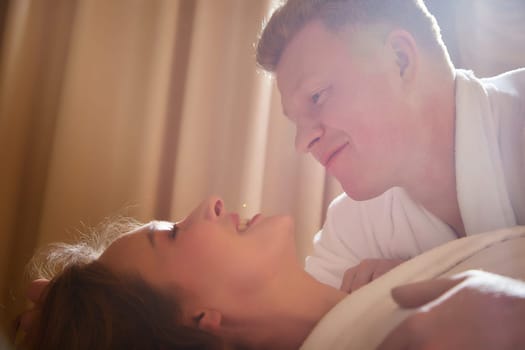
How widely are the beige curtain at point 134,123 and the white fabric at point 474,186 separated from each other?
0.34m

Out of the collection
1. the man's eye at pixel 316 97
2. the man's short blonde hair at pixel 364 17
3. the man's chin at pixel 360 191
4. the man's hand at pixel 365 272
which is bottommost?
the man's hand at pixel 365 272

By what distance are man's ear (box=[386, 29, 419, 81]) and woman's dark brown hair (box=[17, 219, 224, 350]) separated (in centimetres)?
61

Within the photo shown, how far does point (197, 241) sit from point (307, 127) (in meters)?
0.33

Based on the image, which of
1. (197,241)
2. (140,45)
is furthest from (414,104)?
(140,45)

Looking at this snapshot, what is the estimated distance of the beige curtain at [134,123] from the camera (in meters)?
1.08

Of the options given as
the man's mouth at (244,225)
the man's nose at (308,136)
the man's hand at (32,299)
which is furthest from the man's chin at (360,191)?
the man's hand at (32,299)

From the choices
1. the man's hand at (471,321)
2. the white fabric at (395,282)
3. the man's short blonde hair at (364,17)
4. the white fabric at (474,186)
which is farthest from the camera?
the man's short blonde hair at (364,17)

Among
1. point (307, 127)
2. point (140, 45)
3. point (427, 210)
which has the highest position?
point (140, 45)

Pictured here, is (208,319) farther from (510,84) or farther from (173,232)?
(510,84)

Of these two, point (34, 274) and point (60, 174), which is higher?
point (60, 174)

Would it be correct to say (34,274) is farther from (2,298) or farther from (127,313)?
(127,313)

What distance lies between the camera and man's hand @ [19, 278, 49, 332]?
2.20 feet

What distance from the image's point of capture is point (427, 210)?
90cm

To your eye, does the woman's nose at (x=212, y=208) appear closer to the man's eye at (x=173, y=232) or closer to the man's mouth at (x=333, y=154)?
the man's eye at (x=173, y=232)
